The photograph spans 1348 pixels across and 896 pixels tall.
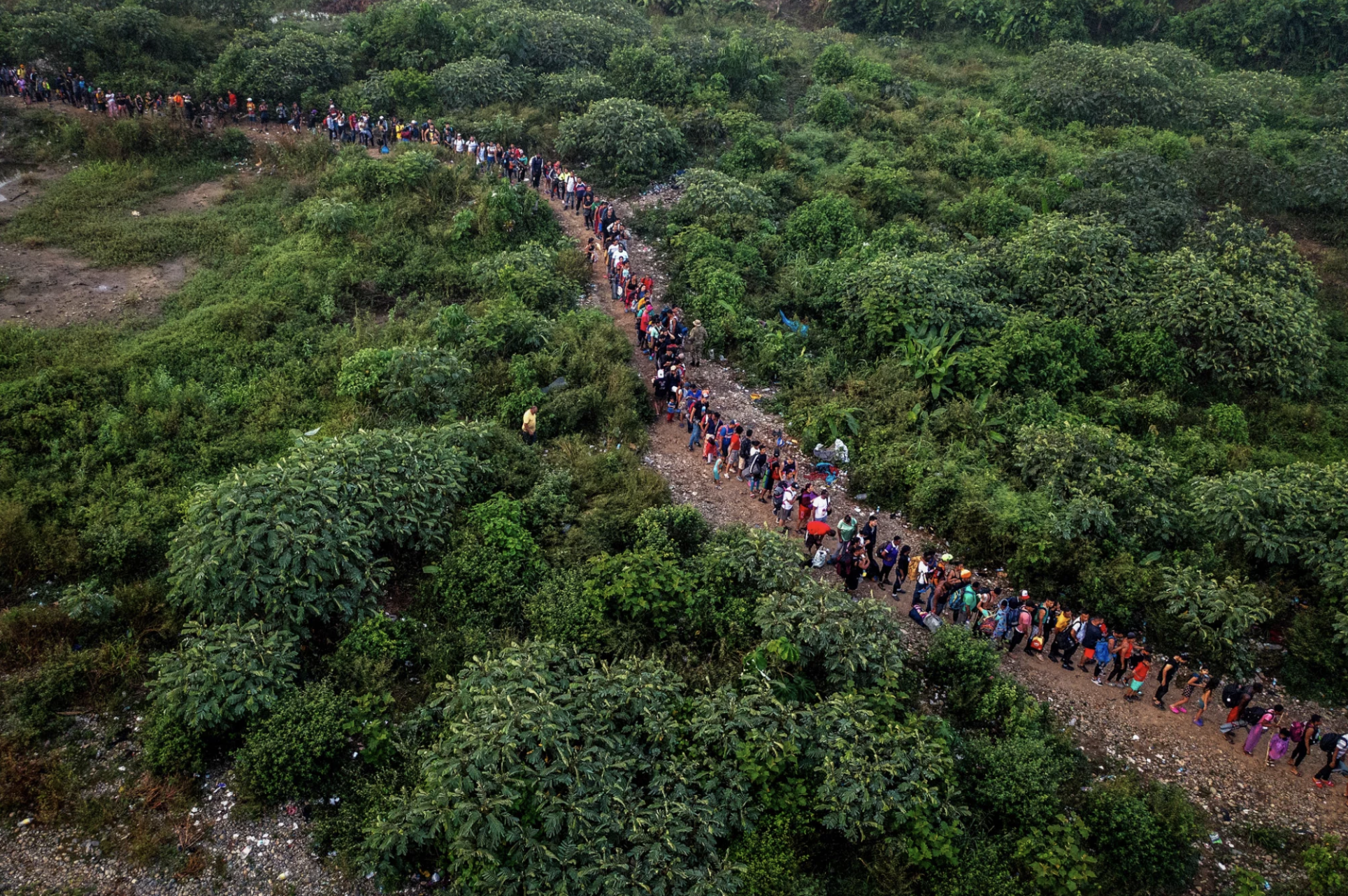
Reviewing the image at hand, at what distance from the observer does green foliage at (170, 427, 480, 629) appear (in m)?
11.5

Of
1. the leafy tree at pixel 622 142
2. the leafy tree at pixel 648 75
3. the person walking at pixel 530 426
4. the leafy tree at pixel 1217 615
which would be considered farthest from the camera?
the leafy tree at pixel 648 75

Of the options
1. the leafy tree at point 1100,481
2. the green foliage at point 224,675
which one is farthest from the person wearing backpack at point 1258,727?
the green foliage at point 224,675

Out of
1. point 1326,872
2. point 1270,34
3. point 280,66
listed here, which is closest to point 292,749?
point 1326,872

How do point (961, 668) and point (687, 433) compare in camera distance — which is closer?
point (961, 668)

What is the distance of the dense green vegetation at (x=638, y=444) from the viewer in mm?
10141

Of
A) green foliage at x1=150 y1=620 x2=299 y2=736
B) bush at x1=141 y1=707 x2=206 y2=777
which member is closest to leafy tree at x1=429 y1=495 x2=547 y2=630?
green foliage at x1=150 y1=620 x2=299 y2=736

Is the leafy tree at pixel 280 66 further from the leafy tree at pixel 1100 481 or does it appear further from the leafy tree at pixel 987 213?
the leafy tree at pixel 1100 481

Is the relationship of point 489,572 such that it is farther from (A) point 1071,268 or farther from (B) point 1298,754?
(A) point 1071,268

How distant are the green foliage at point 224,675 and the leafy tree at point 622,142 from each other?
1775 cm

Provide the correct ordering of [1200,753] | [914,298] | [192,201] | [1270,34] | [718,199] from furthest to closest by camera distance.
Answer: [1270,34], [192,201], [718,199], [914,298], [1200,753]

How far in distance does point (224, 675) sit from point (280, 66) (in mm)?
23323

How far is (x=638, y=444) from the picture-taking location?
644 inches

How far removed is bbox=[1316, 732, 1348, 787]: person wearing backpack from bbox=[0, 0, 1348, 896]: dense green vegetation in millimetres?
1642

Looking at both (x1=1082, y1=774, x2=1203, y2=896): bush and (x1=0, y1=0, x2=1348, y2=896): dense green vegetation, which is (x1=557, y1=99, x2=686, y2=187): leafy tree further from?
(x1=1082, y1=774, x2=1203, y2=896): bush
